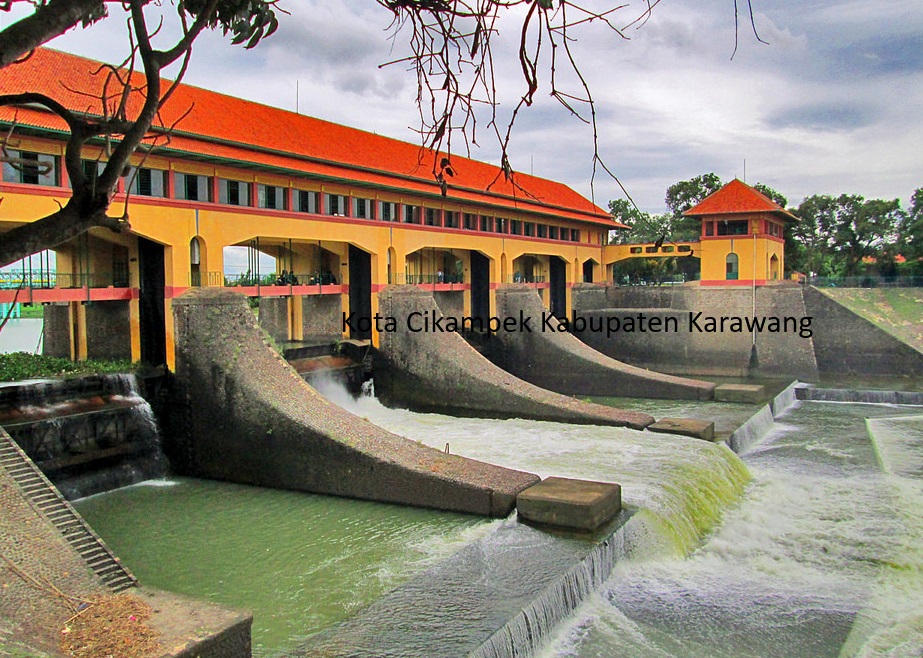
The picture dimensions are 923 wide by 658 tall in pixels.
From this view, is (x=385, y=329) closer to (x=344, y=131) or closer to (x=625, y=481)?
(x=344, y=131)

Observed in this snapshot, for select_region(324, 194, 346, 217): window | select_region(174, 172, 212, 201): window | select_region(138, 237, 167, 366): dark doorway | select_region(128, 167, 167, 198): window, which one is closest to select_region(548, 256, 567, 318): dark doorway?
select_region(324, 194, 346, 217): window

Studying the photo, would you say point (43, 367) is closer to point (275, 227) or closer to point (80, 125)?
point (275, 227)

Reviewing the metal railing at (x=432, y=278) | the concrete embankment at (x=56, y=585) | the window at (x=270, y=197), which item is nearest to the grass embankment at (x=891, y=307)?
the metal railing at (x=432, y=278)

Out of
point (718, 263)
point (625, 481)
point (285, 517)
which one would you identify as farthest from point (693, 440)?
point (718, 263)

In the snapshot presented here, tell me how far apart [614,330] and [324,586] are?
1953 cm

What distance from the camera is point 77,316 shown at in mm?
15352

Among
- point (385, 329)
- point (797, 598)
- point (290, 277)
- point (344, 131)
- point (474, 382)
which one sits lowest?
point (797, 598)

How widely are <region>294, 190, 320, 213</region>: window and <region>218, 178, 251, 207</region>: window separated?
1471mm

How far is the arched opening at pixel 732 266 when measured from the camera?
26234mm

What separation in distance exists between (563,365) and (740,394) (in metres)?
4.73

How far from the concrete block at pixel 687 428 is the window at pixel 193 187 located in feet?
30.8

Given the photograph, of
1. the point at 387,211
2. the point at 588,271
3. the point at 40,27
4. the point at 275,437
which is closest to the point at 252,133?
the point at 387,211

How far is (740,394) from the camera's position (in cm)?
1842

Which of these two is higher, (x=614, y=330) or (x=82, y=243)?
(x=82, y=243)
